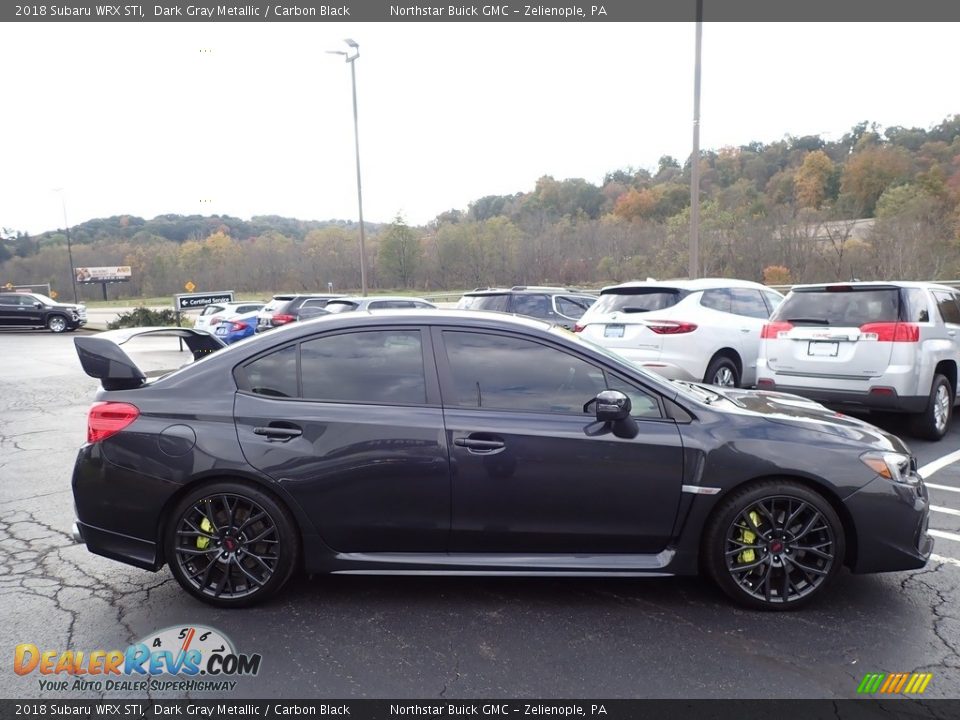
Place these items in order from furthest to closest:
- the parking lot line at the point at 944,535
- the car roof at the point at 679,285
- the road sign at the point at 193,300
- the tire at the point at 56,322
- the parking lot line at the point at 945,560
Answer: the tire at the point at 56,322, the road sign at the point at 193,300, the car roof at the point at 679,285, the parking lot line at the point at 944,535, the parking lot line at the point at 945,560

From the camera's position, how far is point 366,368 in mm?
3537

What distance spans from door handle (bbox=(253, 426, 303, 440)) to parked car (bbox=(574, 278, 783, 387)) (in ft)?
18.5

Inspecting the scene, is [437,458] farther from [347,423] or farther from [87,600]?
[87,600]

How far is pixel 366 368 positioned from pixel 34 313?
103 ft

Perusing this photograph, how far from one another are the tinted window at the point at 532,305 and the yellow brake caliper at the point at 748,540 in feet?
29.0

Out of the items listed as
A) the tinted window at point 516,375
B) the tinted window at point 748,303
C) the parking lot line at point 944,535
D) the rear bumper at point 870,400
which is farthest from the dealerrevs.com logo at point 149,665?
the tinted window at point 748,303

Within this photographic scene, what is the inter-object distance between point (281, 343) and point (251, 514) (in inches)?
36.7

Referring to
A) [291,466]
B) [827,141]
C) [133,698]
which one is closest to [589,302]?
[291,466]

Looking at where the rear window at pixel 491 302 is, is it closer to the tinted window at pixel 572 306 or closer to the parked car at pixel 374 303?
the tinted window at pixel 572 306

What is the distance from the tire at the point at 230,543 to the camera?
3375 millimetres

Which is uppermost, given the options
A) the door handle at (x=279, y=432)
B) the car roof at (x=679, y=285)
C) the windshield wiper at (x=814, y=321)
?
the car roof at (x=679, y=285)

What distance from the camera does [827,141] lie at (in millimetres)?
71750

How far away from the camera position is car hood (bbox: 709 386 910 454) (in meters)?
3.48

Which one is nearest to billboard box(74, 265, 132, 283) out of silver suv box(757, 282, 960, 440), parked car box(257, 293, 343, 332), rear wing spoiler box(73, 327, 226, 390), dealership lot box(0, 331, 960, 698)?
parked car box(257, 293, 343, 332)
